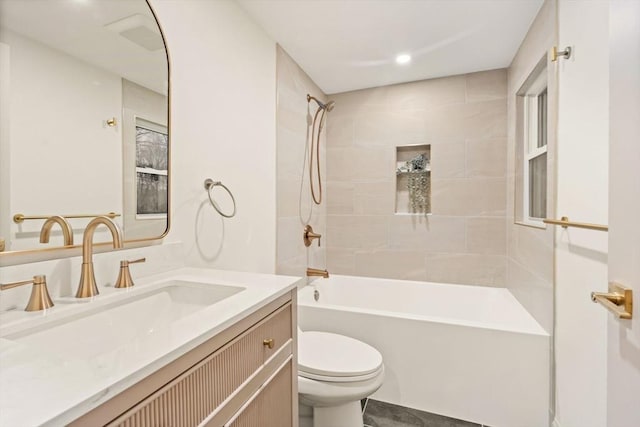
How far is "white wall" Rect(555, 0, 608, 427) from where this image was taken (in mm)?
1151

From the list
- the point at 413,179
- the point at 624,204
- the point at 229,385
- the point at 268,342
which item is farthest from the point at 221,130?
the point at 413,179

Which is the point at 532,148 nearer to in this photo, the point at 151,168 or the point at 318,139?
the point at 318,139

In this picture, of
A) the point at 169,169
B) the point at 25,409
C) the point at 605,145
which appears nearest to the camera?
the point at 25,409

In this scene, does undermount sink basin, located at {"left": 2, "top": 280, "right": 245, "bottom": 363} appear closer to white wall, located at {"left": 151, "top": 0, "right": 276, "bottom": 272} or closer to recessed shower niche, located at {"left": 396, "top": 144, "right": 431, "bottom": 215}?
white wall, located at {"left": 151, "top": 0, "right": 276, "bottom": 272}

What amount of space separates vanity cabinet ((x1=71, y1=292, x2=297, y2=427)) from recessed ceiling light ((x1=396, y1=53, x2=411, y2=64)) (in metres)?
2.05

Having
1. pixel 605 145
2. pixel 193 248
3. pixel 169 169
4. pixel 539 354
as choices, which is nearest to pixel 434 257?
pixel 539 354

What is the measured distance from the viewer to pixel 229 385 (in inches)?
30.5

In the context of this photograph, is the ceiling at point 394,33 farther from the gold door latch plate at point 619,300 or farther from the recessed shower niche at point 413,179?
the gold door latch plate at point 619,300

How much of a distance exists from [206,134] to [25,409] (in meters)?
1.30

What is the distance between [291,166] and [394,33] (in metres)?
1.16

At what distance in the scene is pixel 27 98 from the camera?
0.84m

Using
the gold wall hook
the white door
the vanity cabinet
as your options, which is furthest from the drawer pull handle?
the gold wall hook

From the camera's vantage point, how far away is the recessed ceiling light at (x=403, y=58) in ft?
7.60

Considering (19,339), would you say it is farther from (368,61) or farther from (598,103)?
(368,61)
